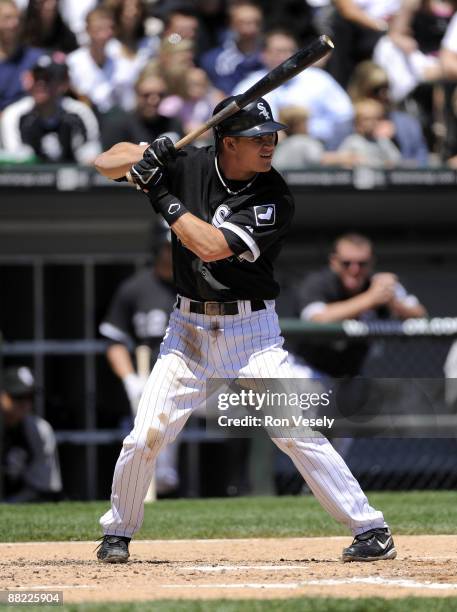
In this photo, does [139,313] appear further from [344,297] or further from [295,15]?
[295,15]

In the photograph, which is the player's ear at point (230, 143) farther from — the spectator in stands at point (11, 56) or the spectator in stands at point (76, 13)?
the spectator in stands at point (76, 13)

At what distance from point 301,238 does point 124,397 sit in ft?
5.70

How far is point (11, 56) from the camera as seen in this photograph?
1051 cm

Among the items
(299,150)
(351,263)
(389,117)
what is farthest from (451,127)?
(351,263)

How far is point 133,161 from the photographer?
5.05 meters

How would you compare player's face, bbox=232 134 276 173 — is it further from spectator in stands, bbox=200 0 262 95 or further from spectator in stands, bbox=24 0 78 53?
spectator in stands, bbox=24 0 78 53

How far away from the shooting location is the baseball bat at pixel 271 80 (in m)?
5.01

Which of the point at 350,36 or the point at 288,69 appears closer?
the point at 288,69

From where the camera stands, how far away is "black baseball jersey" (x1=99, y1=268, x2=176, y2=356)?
9.08m

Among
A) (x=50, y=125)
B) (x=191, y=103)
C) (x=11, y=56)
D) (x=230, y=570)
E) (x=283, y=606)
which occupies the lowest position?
(x=230, y=570)

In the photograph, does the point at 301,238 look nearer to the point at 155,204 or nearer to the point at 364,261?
the point at 364,261

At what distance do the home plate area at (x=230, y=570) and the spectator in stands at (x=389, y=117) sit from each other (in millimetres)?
4814

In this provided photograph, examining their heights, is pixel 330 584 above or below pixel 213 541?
above

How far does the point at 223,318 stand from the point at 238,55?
20.5 feet
